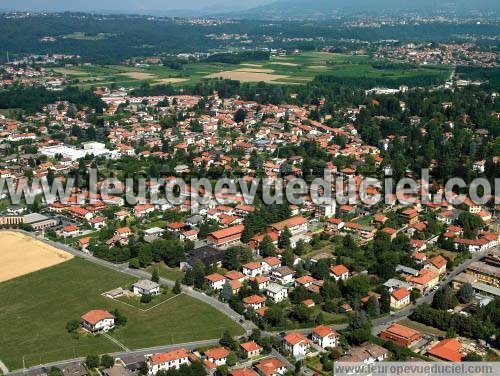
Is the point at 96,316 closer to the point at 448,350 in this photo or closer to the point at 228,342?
the point at 228,342

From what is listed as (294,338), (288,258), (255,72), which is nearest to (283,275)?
(288,258)

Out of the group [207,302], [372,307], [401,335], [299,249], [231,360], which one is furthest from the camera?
[299,249]

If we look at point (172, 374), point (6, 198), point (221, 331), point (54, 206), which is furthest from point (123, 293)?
point (6, 198)

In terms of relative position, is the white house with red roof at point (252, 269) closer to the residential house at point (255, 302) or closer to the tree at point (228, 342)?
the residential house at point (255, 302)

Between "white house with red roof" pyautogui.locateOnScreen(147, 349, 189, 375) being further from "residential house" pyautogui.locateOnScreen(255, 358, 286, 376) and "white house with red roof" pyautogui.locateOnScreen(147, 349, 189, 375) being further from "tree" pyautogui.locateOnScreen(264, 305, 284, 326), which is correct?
"tree" pyautogui.locateOnScreen(264, 305, 284, 326)

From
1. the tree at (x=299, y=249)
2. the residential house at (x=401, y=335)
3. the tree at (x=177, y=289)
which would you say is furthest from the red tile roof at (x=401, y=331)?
the tree at (x=177, y=289)

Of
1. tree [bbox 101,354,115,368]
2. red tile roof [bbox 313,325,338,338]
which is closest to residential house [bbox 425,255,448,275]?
red tile roof [bbox 313,325,338,338]

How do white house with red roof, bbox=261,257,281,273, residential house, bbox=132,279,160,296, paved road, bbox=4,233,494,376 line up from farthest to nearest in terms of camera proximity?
white house with red roof, bbox=261,257,281,273
residential house, bbox=132,279,160,296
paved road, bbox=4,233,494,376
